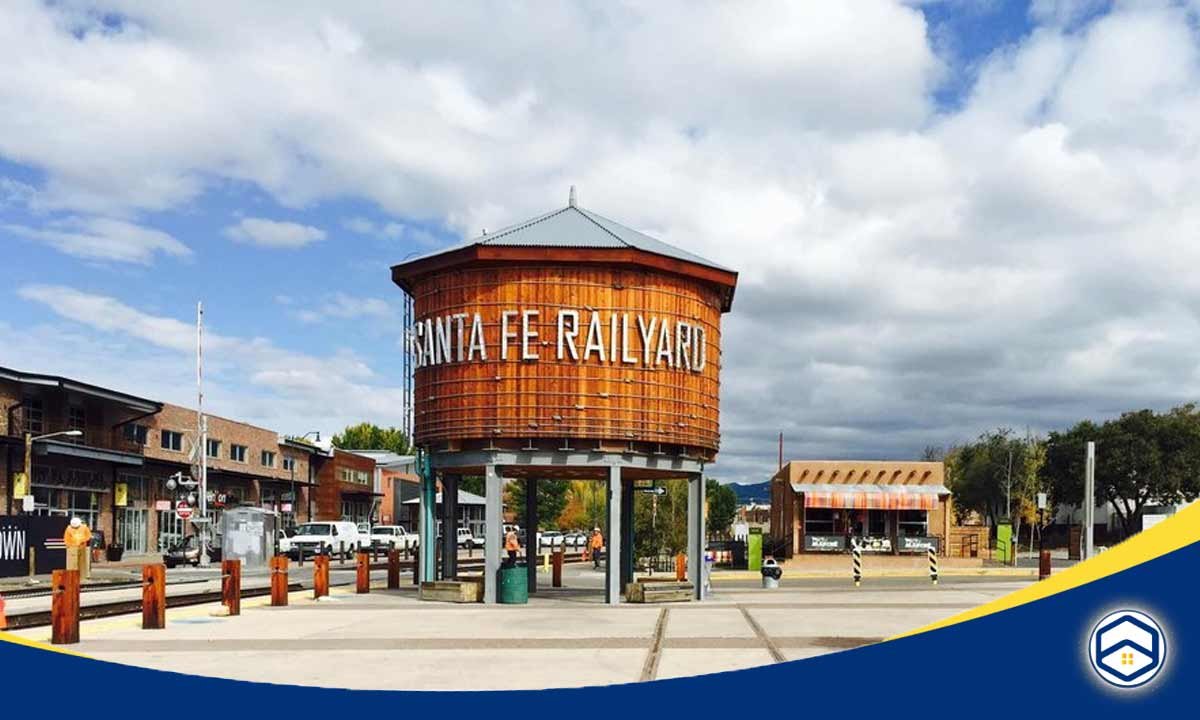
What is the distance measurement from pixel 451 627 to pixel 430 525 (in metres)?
9.57

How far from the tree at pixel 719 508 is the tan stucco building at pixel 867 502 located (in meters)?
73.5

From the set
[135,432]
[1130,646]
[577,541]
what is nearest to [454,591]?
[1130,646]

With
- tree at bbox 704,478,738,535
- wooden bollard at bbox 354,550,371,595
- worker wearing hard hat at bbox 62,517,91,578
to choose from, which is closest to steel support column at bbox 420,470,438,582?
wooden bollard at bbox 354,550,371,595

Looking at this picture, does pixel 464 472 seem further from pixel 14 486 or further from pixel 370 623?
pixel 14 486

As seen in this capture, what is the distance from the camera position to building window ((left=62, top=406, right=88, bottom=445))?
5638 cm

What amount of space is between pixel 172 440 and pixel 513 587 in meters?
44.5

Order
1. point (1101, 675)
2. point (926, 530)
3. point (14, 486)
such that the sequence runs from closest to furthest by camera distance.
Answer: point (1101, 675) < point (14, 486) < point (926, 530)

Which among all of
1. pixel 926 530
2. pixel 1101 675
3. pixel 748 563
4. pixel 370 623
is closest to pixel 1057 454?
pixel 926 530

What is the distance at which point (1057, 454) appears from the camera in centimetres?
9256

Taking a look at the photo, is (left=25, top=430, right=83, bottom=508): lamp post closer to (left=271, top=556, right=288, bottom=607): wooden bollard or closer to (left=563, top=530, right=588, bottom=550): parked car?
(left=271, top=556, right=288, bottom=607): wooden bollard

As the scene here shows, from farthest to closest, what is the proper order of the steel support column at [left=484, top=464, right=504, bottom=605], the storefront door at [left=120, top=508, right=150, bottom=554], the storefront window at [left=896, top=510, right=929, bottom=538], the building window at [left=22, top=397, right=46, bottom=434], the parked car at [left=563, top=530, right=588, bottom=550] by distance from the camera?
the parked car at [left=563, top=530, right=588, bottom=550]
the storefront door at [left=120, top=508, right=150, bottom=554]
the storefront window at [left=896, top=510, right=929, bottom=538]
the building window at [left=22, top=397, right=46, bottom=434]
the steel support column at [left=484, top=464, right=504, bottom=605]

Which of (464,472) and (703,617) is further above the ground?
(464,472)

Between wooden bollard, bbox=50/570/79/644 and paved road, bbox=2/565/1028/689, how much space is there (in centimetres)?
51

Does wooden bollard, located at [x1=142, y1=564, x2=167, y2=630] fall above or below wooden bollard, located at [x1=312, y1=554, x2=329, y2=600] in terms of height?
above
